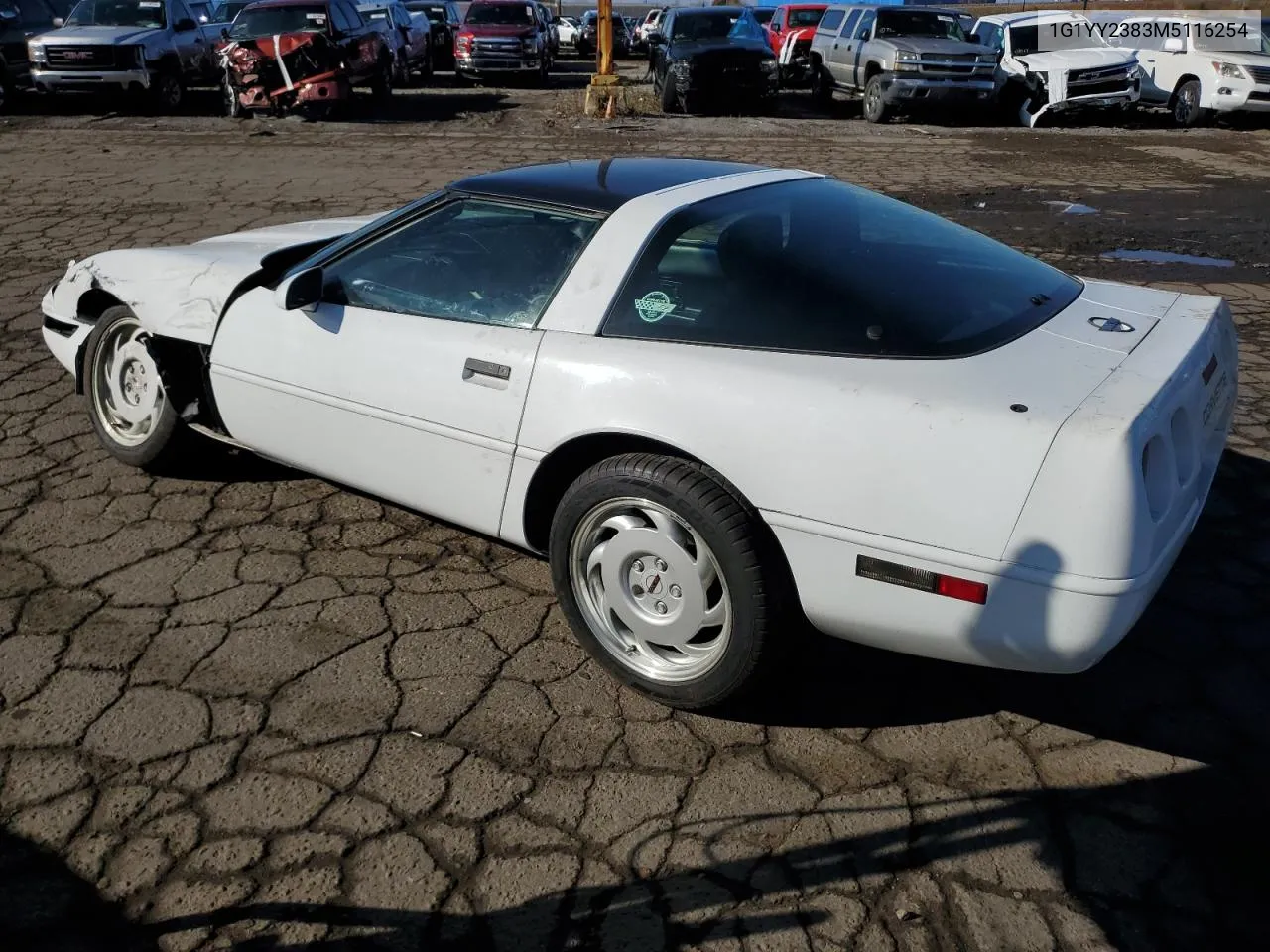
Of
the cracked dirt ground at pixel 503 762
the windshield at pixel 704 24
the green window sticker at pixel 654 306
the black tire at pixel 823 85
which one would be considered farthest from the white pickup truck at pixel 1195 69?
the green window sticker at pixel 654 306

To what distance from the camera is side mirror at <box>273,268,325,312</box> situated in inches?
139

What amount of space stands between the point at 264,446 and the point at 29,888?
1.75m

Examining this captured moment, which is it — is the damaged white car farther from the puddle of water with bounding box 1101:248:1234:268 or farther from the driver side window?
the driver side window

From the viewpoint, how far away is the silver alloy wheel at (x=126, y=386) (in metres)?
4.23

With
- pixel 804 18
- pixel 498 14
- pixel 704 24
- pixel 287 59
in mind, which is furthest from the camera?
pixel 804 18

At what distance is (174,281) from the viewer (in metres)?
4.04

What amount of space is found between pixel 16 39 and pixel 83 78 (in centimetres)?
175

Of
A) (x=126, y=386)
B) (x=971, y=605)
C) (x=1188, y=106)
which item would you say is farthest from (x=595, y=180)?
(x=1188, y=106)

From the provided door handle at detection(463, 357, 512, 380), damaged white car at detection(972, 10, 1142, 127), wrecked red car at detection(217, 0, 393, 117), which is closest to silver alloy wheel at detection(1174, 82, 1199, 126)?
damaged white car at detection(972, 10, 1142, 127)

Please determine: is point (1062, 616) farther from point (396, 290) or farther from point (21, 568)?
point (21, 568)

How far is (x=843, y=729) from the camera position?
295cm

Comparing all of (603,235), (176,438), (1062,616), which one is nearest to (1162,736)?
(1062,616)

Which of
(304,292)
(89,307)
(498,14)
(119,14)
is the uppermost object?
(498,14)

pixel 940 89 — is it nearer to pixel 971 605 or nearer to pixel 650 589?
pixel 650 589
